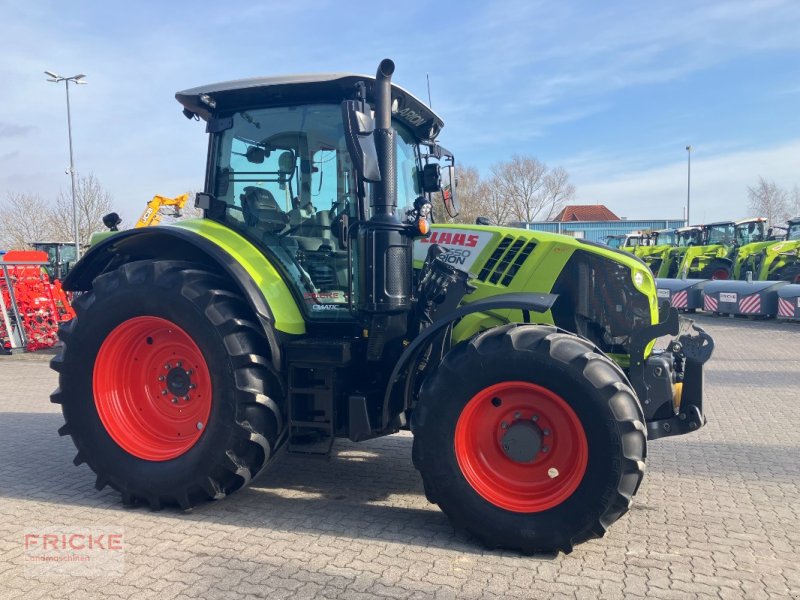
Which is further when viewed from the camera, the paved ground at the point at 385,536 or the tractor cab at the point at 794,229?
the tractor cab at the point at 794,229

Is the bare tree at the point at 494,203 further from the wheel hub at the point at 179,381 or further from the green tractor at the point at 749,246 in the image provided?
the wheel hub at the point at 179,381

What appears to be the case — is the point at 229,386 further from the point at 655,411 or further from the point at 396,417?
the point at 655,411

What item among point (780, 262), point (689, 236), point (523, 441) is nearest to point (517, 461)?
point (523, 441)

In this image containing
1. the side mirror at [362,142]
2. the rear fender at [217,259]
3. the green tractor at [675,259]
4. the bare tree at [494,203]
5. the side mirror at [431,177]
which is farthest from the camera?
the bare tree at [494,203]

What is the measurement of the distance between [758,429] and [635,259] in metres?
3.10

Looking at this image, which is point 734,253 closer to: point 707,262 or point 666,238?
point 707,262

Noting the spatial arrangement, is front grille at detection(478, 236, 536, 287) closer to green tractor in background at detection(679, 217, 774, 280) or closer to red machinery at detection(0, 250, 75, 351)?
red machinery at detection(0, 250, 75, 351)

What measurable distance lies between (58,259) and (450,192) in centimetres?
1404

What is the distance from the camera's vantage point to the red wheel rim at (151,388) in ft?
14.1

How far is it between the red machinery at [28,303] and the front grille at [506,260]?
10313 millimetres

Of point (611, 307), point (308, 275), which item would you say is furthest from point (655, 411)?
point (308, 275)

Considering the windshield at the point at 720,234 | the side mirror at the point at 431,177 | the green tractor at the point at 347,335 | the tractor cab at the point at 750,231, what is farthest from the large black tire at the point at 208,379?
the windshield at the point at 720,234

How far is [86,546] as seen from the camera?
366cm

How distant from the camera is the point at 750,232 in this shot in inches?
881
